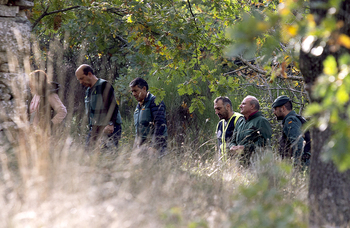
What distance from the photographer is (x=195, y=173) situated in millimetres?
4254

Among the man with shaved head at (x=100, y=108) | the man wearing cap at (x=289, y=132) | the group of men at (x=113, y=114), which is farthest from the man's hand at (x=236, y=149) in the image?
the man with shaved head at (x=100, y=108)

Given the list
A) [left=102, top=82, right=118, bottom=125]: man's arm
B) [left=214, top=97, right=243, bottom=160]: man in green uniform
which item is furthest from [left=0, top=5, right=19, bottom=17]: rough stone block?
[left=214, top=97, right=243, bottom=160]: man in green uniform

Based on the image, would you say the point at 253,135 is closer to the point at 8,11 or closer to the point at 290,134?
the point at 290,134

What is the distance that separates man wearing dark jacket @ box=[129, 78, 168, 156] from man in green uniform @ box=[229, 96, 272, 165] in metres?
0.98

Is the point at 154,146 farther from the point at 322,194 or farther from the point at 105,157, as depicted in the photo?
the point at 322,194

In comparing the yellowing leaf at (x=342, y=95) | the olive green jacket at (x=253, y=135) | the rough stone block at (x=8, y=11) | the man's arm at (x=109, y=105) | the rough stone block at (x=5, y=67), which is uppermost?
the rough stone block at (x=8, y=11)

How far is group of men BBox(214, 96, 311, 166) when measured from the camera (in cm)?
475

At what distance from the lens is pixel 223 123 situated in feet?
17.8

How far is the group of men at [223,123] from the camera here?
16.0 ft

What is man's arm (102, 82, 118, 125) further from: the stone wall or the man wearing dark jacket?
the stone wall

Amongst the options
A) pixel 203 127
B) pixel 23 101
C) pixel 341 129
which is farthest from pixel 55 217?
pixel 203 127

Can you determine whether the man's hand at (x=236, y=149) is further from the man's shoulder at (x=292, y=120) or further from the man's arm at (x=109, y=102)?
the man's arm at (x=109, y=102)

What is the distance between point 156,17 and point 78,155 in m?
3.10

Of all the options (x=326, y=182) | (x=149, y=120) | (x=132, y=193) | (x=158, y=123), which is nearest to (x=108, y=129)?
(x=149, y=120)
